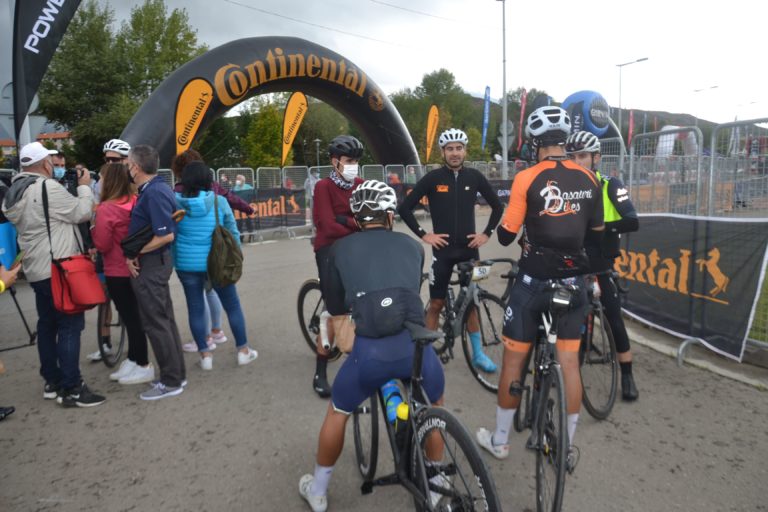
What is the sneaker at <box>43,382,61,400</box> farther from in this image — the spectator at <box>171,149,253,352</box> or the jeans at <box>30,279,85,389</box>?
the spectator at <box>171,149,253,352</box>

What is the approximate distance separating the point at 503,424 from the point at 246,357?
2772 mm

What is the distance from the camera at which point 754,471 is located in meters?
3.17

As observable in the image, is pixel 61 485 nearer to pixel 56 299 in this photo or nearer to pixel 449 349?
pixel 56 299

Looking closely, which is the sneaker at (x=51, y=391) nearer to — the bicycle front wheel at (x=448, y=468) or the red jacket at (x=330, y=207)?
the red jacket at (x=330, y=207)

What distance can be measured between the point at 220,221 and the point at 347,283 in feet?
8.90

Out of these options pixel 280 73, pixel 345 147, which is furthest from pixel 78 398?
pixel 280 73

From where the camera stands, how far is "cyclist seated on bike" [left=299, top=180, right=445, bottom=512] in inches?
94.6

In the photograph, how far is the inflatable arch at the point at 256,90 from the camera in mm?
13617

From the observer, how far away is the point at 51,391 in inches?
174

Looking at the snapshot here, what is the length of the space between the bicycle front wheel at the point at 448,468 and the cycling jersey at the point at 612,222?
2313mm

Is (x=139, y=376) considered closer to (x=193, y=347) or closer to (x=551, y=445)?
(x=193, y=347)

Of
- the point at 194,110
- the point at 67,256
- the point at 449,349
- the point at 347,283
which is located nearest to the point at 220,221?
the point at 67,256

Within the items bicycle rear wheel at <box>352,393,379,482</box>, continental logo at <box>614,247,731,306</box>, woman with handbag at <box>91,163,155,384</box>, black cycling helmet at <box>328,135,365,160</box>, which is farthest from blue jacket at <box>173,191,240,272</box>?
continental logo at <box>614,247,731,306</box>

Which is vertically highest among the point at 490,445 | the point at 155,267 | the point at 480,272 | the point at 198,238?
the point at 198,238
